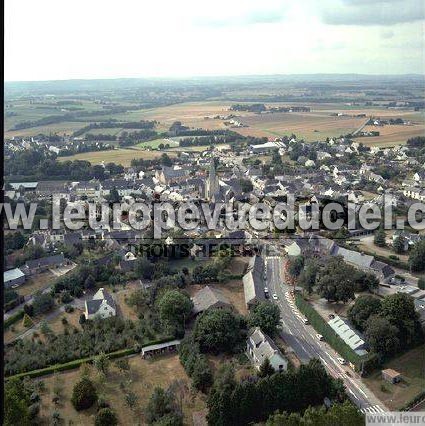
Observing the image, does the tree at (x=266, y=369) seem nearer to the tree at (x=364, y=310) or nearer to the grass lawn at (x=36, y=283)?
the tree at (x=364, y=310)

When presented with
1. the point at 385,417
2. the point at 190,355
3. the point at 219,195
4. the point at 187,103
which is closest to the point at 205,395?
the point at 190,355

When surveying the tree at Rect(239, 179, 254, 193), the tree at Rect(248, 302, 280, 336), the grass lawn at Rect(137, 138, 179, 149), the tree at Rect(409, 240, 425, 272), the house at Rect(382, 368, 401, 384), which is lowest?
the house at Rect(382, 368, 401, 384)

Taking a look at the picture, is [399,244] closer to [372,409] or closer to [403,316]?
[403,316]

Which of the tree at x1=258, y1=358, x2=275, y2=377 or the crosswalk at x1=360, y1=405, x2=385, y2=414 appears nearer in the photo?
the crosswalk at x1=360, y1=405, x2=385, y2=414

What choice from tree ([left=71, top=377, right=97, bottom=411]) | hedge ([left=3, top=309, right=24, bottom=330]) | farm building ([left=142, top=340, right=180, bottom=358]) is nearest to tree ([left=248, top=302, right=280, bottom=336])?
farm building ([left=142, top=340, right=180, bottom=358])

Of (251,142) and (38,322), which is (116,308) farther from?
(251,142)

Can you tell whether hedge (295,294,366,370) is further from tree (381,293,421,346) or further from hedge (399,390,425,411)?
hedge (399,390,425,411)

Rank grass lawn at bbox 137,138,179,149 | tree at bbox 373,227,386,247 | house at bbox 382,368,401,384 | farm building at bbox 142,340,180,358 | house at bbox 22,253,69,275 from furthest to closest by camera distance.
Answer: grass lawn at bbox 137,138,179,149
tree at bbox 373,227,386,247
house at bbox 22,253,69,275
farm building at bbox 142,340,180,358
house at bbox 382,368,401,384

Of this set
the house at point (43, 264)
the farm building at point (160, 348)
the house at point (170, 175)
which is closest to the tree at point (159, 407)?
the farm building at point (160, 348)

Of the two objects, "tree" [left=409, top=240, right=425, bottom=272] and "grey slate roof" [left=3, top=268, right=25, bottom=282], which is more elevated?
"tree" [left=409, top=240, right=425, bottom=272]
